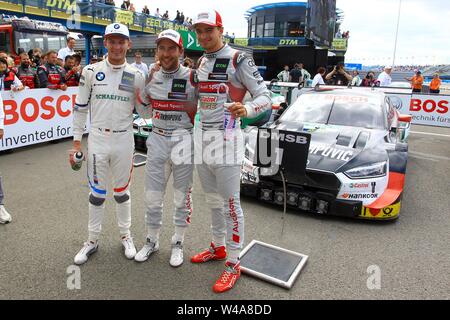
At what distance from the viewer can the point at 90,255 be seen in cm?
306

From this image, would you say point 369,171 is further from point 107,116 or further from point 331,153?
point 107,116

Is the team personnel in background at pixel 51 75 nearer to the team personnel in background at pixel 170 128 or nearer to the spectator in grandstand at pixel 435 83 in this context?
the team personnel in background at pixel 170 128

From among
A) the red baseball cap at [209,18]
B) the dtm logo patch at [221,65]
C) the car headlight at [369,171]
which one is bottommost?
the car headlight at [369,171]

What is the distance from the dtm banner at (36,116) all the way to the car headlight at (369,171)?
586 cm

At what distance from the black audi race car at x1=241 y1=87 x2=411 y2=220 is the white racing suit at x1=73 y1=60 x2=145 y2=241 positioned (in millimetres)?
1591

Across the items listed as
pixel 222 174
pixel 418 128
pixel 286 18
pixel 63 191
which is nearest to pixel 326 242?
pixel 222 174

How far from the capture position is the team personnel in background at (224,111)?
8.25ft

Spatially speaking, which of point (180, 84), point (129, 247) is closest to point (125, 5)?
point (180, 84)

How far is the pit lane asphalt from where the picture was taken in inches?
103

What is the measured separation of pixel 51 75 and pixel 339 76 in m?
9.99

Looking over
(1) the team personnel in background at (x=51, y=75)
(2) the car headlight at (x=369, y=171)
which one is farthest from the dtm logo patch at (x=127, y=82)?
(1) the team personnel in background at (x=51, y=75)

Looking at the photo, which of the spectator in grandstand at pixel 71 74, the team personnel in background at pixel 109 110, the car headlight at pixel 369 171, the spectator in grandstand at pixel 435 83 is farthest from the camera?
the spectator in grandstand at pixel 435 83

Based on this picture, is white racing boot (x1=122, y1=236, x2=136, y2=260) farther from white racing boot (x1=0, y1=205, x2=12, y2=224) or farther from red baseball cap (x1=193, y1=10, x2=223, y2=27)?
red baseball cap (x1=193, y1=10, x2=223, y2=27)
